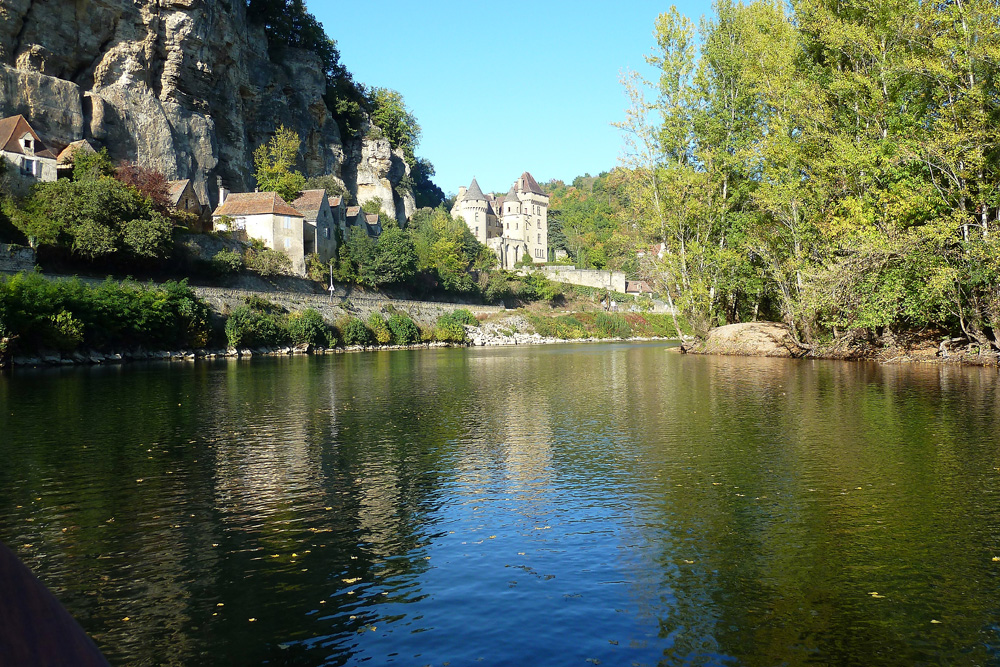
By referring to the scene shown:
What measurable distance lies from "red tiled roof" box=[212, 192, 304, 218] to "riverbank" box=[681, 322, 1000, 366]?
127 ft

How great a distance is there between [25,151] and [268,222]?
64.4ft

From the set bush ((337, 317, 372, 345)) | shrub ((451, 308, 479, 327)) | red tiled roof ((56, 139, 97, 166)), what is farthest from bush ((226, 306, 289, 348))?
shrub ((451, 308, 479, 327))

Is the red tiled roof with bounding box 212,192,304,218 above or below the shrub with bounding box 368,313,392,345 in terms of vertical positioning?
above

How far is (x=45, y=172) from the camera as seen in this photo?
1976 inches

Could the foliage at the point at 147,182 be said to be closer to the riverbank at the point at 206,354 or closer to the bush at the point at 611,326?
the riverbank at the point at 206,354

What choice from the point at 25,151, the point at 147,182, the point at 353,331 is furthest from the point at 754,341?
the point at 25,151

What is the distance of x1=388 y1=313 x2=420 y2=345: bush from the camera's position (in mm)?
65438

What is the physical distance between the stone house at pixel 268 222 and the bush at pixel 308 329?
10064 millimetres

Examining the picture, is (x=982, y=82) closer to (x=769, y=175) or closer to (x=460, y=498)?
(x=769, y=175)

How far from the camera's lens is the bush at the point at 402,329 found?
215 ft

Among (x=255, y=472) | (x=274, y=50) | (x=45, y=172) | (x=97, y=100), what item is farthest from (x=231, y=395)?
(x=274, y=50)

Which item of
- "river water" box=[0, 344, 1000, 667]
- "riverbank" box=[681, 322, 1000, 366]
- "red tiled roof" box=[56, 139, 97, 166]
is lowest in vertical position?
"river water" box=[0, 344, 1000, 667]

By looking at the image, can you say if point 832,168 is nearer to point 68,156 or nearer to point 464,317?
point 464,317

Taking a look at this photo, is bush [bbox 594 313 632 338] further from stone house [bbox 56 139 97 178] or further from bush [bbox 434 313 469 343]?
stone house [bbox 56 139 97 178]
